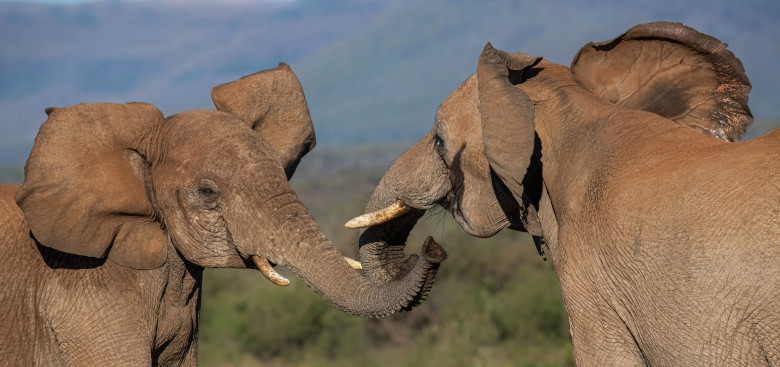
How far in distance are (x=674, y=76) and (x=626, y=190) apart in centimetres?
122

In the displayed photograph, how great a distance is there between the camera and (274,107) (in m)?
4.75

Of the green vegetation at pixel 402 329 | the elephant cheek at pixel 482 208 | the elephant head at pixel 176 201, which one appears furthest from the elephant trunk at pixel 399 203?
the green vegetation at pixel 402 329

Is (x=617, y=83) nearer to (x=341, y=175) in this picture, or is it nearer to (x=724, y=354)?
(x=724, y=354)

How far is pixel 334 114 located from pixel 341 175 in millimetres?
95737

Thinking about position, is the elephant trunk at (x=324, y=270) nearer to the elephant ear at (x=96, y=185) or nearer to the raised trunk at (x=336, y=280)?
the raised trunk at (x=336, y=280)

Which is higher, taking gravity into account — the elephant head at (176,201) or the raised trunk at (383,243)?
the elephant head at (176,201)

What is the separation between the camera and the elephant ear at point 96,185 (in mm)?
3799

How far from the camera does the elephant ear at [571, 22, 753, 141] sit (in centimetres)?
444

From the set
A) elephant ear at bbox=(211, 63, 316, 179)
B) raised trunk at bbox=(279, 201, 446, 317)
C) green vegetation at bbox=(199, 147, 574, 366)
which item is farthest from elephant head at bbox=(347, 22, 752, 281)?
green vegetation at bbox=(199, 147, 574, 366)

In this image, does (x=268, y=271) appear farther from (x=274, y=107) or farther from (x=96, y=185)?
(x=274, y=107)

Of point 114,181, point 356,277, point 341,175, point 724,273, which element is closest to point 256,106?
point 114,181

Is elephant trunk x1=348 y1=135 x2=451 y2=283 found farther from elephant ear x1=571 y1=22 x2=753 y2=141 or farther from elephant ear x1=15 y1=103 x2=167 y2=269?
elephant ear x1=15 y1=103 x2=167 y2=269

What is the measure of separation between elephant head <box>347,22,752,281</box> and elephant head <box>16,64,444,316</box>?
859 millimetres

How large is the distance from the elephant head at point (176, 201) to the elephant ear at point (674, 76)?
65.9 inches
